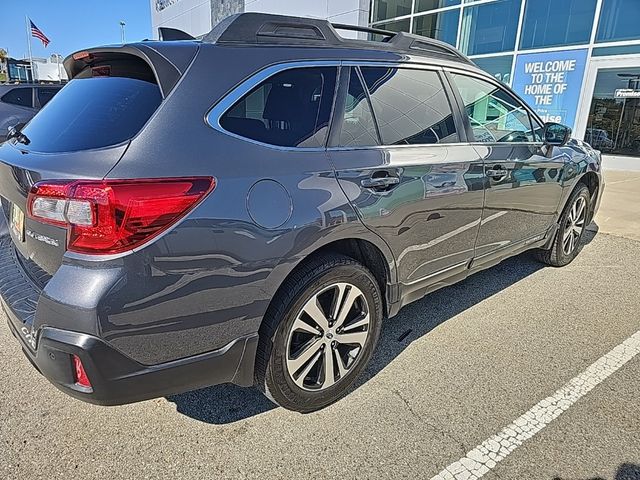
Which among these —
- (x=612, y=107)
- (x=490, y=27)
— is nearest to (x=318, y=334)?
(x=612, y=107)

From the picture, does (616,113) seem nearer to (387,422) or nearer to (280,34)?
(280,34)

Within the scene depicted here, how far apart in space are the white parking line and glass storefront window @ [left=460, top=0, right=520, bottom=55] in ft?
37.1

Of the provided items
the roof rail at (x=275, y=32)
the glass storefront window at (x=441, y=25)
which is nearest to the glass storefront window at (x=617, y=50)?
the glass storefront window at (x=441, y=25)

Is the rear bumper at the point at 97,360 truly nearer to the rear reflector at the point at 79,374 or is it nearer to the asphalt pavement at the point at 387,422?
the rear reflector at the point at 79,374

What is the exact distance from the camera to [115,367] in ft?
5.49

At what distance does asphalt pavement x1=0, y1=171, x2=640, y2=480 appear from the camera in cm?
198

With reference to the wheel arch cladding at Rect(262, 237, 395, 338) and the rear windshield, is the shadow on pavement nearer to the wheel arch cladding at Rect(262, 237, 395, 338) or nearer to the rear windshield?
the wheel arch cladding at Rect(262, 237, 395, 338)

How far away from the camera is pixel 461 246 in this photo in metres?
3.00

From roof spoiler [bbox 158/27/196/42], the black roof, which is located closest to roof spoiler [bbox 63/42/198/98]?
the black roof

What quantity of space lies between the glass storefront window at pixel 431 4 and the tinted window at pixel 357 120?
41.1 ft

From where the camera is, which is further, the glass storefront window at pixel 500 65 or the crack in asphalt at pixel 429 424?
the glass storefront window at pixel 500 65

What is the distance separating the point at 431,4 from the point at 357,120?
13284 mm

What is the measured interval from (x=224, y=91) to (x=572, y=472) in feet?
7.28

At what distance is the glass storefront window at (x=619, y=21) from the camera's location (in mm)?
10125
